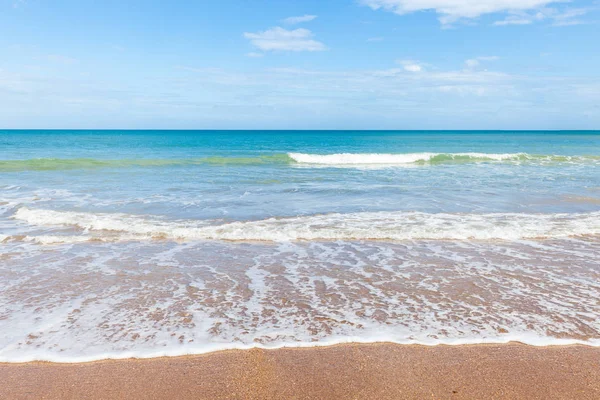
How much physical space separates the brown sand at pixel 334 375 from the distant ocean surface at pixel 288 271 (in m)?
0.25

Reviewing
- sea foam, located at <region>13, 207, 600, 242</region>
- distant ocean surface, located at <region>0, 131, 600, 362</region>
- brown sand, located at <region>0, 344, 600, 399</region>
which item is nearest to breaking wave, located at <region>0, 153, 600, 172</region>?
distant ocean surface, located at <region>0, 131, 600, 362</region>

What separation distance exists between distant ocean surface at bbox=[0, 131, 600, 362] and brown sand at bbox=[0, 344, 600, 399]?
255 mm

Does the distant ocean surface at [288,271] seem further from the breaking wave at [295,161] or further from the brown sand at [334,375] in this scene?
the breaking wave at [295,161]

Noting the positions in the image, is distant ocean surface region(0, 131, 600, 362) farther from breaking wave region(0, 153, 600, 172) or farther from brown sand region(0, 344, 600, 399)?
breaking wave region(0, 153, 600, 172)

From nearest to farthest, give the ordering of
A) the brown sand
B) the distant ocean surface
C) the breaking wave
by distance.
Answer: the brown sand < the distant ocean surface < the breaking wave

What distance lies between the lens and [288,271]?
25.2 ft

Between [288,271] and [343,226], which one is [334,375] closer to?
[288,271]

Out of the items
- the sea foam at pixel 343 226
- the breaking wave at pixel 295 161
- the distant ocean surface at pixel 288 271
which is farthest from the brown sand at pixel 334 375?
the breaking wave at pixel 295 161

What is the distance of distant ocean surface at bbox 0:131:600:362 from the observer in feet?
17.0

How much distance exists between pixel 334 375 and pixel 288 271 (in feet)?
11.6

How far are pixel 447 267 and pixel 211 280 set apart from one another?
406cm

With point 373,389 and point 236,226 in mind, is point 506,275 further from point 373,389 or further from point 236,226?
point 236,226

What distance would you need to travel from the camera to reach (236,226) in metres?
11.0

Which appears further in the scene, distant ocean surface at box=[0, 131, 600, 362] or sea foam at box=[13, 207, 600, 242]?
sea foam at box=[13, 207, 600, 242]
